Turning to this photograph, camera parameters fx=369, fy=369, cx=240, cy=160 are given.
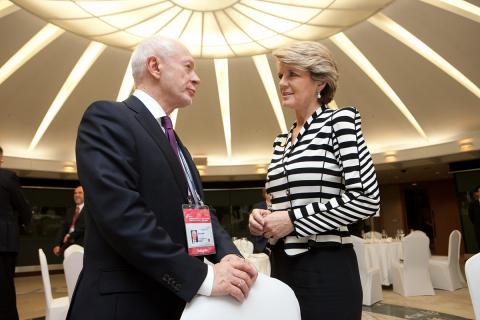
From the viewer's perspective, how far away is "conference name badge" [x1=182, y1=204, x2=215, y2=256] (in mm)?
1238

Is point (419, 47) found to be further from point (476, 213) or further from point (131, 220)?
point (131, 220)

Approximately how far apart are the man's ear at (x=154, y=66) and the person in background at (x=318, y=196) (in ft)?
1.70

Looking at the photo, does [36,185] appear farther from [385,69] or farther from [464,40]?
[464,40]

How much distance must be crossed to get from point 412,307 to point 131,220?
5352 mm

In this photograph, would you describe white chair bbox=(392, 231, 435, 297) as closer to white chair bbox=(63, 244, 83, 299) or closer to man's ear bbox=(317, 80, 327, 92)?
white chair bbox=(63, 244, 83, 299)

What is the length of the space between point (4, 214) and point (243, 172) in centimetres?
968

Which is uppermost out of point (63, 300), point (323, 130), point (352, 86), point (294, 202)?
point (352, 86)

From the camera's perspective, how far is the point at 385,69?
30.9 ft

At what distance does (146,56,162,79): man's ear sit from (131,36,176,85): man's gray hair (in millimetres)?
20

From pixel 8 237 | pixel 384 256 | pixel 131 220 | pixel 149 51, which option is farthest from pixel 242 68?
pixel 131 220

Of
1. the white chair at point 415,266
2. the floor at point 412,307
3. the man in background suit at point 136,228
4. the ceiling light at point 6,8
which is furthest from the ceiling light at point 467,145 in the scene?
the ceiling light at point 6,8

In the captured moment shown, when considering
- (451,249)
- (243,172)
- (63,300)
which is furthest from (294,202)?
(243,172)

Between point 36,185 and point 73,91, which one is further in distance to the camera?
point 36,185

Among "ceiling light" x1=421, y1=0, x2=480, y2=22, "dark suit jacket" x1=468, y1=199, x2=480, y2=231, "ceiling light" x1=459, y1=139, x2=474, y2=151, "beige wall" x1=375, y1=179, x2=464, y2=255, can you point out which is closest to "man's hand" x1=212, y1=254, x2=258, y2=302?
"ceiling light" x1=421, y1=0, x2=480, y2=22
